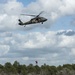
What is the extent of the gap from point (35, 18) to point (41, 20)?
2001mm

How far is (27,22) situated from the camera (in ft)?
A: 318

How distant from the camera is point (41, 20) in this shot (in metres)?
93.9

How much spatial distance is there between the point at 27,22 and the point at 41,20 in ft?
14.8

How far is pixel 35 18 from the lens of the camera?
95.2 meters

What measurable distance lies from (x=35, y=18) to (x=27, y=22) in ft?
9.00
